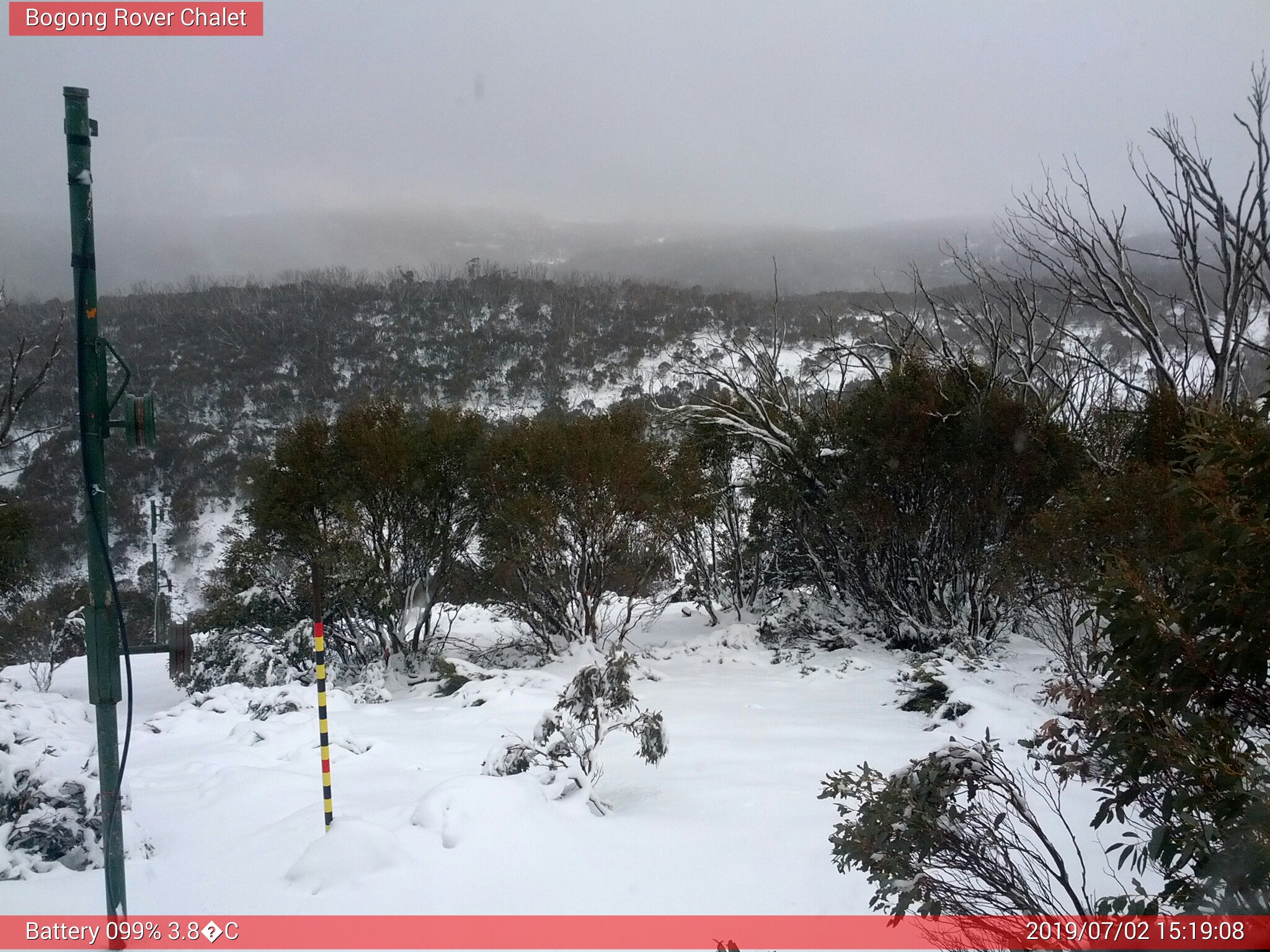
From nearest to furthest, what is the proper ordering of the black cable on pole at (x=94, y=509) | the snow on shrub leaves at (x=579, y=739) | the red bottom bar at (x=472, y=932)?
the black cable on pole at (x=94, y=509) < the red bottom bar at (x=472, y=932) < the snow on shrub leaves at (x=579, y=739)

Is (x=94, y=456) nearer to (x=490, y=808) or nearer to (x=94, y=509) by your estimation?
(x=94, y=509)

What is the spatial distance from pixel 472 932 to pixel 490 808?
979 millimetres

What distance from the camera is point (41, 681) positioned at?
30.4 ft

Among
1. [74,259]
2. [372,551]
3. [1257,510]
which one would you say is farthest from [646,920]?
[372,551]

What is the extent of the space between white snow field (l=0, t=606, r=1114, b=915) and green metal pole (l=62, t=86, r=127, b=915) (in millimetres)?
889

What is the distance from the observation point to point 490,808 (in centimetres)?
409

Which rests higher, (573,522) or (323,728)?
(323,728)

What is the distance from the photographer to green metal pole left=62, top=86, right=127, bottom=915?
2.66 metres

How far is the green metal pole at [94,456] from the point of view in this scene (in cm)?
266

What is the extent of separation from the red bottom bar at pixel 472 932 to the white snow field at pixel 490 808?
74mm

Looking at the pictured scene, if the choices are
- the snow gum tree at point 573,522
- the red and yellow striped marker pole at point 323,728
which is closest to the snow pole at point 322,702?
the red and yellow striped marker pole at point 323,728

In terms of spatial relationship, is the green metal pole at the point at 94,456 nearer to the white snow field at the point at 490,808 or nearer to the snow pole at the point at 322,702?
the white snow field at the point at 490,808

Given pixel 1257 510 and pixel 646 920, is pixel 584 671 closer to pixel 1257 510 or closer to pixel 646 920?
pixel 646 920

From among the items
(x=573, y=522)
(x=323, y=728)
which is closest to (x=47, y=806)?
(x=323, y=728)
